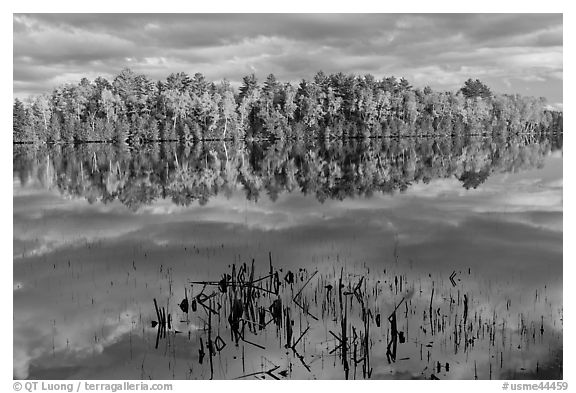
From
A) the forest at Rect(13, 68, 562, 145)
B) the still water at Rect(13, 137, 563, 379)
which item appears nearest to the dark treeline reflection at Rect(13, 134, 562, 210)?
the still water at Rect(13, 137, 563, 379)

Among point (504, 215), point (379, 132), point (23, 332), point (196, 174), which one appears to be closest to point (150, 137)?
point (379, 132)

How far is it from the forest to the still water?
160 ft

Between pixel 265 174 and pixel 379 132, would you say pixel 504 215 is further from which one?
pixel 379 132

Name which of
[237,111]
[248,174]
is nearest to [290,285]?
[248,174]

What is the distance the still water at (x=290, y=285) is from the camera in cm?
838

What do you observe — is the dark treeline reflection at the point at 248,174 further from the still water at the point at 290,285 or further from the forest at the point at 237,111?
the forest at the point at 237,111

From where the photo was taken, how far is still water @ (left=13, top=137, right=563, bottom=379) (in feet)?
27.5

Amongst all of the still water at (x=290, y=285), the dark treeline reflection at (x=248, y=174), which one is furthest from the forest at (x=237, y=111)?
the still water at (x=290, y=285)

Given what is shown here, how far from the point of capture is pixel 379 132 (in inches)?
3147

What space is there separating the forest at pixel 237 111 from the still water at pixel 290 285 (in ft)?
160

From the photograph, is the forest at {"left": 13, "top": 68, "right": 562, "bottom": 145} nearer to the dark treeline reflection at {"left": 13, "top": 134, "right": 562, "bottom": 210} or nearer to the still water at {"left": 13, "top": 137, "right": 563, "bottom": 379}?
the dark treeline reflection at {"left": 13, "top": 134, "right": 562, "bottom": 210}

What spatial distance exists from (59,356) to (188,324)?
200 cm
